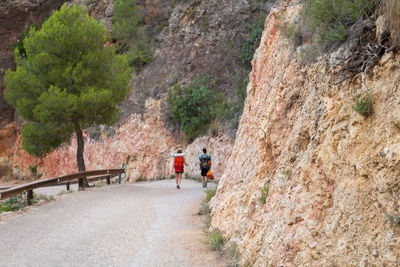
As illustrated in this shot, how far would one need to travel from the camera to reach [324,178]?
4.37 m

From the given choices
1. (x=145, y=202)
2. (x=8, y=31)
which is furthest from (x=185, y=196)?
(x=8, y=31)

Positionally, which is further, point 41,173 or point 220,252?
point 41,173

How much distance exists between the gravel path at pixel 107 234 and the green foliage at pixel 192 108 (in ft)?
40.4

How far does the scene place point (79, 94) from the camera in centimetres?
1980

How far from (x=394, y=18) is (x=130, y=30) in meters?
32.0

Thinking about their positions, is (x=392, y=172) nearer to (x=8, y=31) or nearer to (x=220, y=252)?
(x=220, y=252)

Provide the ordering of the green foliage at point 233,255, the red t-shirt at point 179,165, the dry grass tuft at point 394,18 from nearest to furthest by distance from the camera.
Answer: the dry grass tuft at point 394,18
the green foliage at point 233,255
the red t-shirt at point 179,165

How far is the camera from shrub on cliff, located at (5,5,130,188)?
61.3ft

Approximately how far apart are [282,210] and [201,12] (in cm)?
2784

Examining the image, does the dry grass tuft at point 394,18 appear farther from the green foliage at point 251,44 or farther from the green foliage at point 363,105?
the green foliage at point 251,44

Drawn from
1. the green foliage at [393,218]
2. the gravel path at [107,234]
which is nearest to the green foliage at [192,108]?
the gravel path at [107,234]

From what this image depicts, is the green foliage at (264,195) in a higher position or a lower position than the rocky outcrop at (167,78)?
lower

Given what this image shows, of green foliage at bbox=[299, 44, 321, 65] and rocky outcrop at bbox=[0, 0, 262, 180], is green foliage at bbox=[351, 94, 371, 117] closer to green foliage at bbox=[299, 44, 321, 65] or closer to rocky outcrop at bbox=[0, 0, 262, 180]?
green foliage at bbox=[299, 44, 321, 65]

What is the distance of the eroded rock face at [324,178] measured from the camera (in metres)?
3.46
